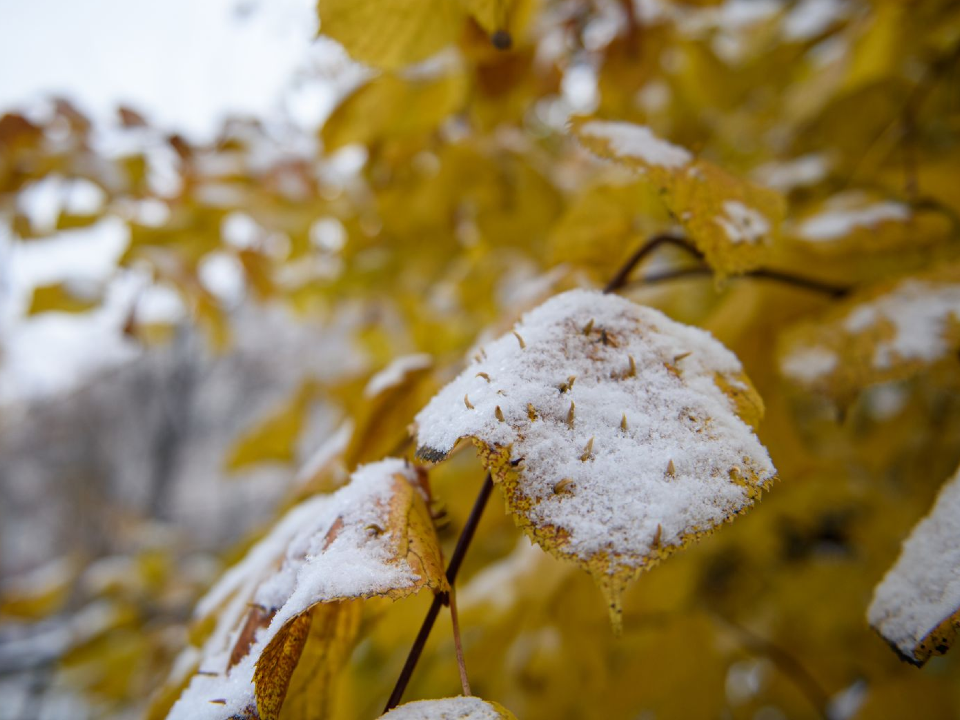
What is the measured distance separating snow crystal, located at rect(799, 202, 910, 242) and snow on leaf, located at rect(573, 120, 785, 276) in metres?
0.18

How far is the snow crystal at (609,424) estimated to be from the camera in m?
0.25

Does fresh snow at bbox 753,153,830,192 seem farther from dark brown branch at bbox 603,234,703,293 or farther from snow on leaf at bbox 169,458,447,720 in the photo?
snow on leaf at bbox 169,458,447,720

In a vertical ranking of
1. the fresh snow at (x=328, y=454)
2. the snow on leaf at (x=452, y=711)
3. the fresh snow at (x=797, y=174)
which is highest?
the fresh snow at (x=328, y=454)

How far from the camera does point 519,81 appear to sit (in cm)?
82

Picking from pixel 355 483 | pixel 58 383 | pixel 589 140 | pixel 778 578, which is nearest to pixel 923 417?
pixel 778 578

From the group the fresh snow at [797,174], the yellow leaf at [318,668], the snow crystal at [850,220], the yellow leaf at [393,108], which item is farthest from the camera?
the fresh snow at [797,174]

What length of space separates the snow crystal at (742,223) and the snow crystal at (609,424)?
3.8 inches

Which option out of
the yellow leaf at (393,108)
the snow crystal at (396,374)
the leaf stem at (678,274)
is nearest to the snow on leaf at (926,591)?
the leaf stem at (678,274)

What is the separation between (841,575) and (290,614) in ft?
4.24

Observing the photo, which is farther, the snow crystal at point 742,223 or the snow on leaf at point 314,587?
the snow crystal at point 742,223

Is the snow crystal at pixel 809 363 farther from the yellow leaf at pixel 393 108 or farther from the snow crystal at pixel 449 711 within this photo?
the yellow leaf at pixel 393 108

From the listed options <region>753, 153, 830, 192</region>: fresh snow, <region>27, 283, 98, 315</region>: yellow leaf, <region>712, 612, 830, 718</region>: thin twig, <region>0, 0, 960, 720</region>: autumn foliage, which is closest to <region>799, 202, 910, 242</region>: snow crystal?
<region>0, 0, 960, 720</region>: autumn foliage

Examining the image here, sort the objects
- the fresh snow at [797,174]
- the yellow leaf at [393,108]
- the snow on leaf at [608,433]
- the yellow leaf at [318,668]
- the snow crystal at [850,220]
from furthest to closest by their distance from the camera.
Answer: the fresh snow at [797,174]
the yellow leaf at [393,108]
the snow crystal at [850,220]
the yellow leaf at [318,668]
the snow on leaf at [608,433]

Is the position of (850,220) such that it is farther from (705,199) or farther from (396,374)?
(396,374)
